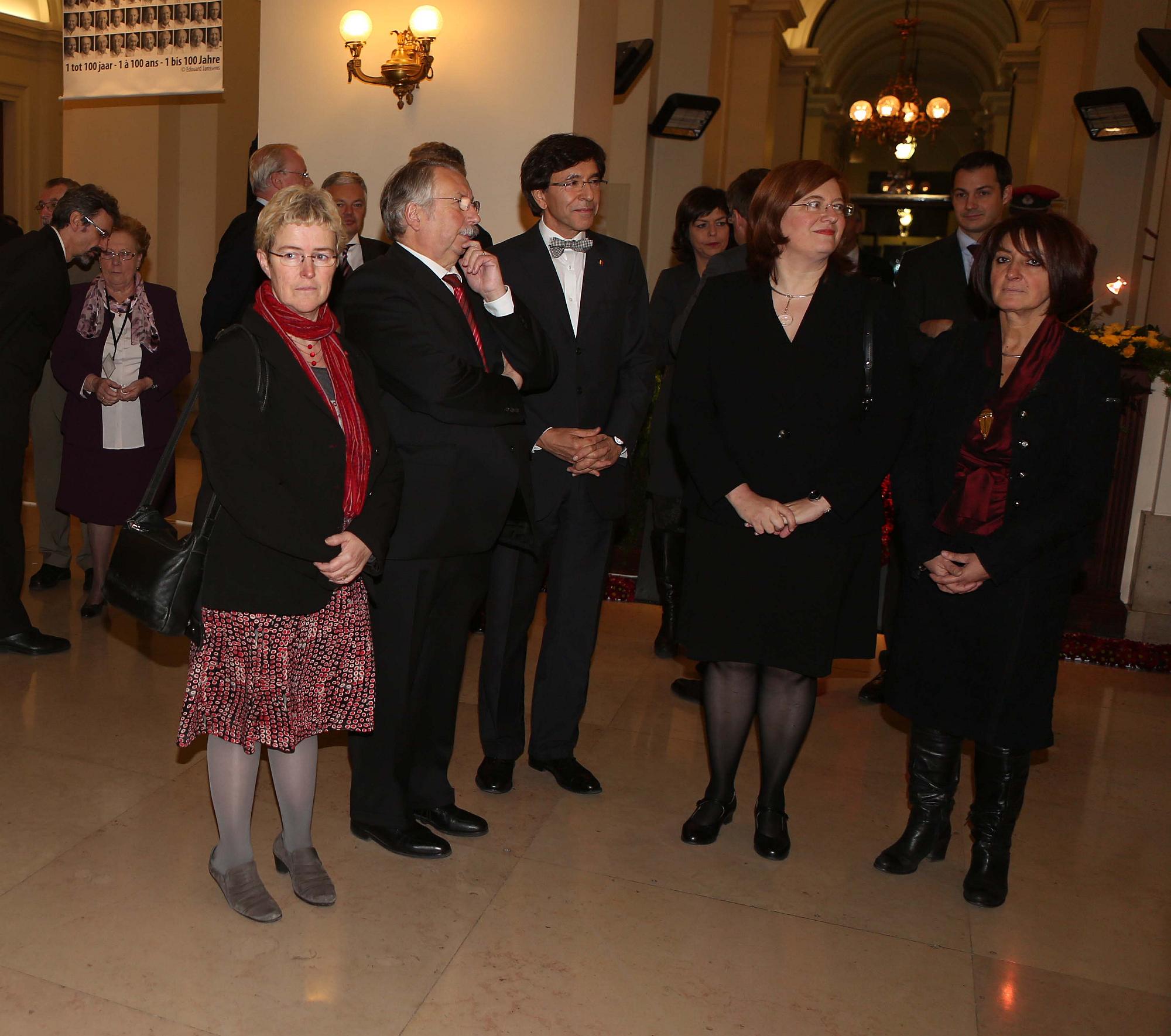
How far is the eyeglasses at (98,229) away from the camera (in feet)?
14.5

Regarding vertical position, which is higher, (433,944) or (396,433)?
(396,433)

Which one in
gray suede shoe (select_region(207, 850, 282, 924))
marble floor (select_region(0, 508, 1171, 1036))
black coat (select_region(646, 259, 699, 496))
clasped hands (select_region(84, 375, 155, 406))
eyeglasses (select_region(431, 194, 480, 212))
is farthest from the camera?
clasped hands (select_region(84, 375, 155, 406))

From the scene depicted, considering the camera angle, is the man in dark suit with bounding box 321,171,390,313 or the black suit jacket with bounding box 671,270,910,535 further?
the man in dark suit with bounding box 321,171,390,313

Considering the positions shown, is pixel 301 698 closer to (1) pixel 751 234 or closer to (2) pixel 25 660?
(1) pixel 751 234

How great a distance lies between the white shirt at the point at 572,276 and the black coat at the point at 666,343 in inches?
45.9

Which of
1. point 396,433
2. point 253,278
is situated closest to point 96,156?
point 253,278

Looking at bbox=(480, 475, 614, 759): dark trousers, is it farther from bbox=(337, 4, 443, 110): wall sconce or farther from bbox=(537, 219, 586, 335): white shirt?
bbox=(337, 4, 443, 110): wall sconce

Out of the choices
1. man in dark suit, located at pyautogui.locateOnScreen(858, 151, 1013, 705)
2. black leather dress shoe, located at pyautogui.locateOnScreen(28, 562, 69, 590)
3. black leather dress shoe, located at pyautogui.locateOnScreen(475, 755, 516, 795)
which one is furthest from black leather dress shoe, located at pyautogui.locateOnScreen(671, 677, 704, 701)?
black leather dress shoe, located at pyautogui.locateOnScreen(28, 562, 69, 590)

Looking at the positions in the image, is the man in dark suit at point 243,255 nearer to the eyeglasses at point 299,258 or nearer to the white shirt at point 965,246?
the eyeglasses at point 299,258

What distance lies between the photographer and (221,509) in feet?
8.61

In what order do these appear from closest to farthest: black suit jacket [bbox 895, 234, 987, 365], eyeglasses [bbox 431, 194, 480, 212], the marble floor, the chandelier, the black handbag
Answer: the marble floor, the black handbag, eyeglasses [bbox 431, 194, 480, 212], black suit jacket [bbox 895, 234, 987, 365], the chandelier

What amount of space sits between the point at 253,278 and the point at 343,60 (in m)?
1.99

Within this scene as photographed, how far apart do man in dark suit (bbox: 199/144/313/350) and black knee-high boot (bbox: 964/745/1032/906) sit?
3149mm

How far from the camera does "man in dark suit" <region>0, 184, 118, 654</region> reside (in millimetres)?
4340
